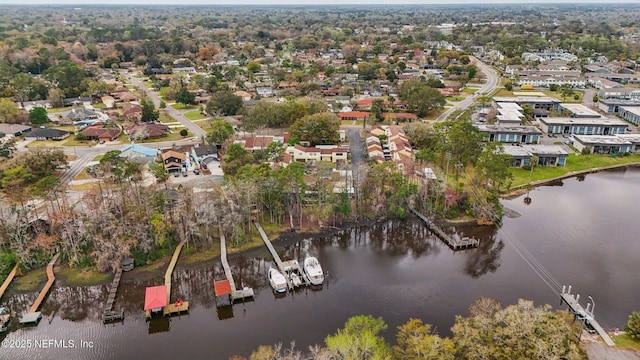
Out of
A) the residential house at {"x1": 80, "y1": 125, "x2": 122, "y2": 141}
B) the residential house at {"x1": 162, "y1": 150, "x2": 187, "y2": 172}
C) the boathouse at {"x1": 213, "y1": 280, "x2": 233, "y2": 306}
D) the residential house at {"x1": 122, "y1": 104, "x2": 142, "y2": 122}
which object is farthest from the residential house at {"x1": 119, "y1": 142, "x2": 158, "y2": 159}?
the boathouse at {"x1": 213, "y1": 280, "x2": 233, "y2": 306}

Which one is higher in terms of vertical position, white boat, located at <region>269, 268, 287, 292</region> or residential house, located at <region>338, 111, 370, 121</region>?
residential house, located at <region>338, 111, 370, 121</region>

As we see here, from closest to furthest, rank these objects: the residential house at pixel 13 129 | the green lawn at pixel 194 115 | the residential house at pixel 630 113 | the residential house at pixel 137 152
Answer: the residential house at pixel 137 152 < the residential house at pixel 13 129 < the residential house at pixel 630 113 < the green lawn at pixel 194 115

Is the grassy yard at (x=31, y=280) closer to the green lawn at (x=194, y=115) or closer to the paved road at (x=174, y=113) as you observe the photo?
the paved road at (x=174, y=113)

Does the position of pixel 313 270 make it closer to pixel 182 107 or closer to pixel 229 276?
pixel 229 276


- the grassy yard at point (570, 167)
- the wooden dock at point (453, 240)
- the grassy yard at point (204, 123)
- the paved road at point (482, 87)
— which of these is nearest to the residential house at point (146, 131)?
the grassy yard at point (204, 123)

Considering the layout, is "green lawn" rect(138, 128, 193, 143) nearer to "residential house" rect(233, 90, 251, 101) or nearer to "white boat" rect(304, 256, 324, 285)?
"residential house" rect(233, 90, 251, 101)
